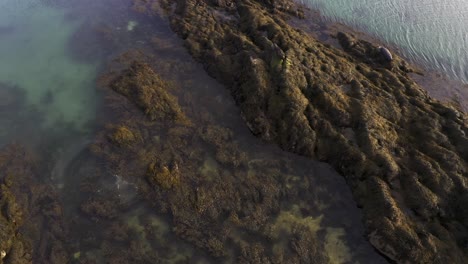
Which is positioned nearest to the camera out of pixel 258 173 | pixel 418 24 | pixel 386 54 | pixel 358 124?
pixel 258 173

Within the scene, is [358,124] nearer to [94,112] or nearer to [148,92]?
[148,92]

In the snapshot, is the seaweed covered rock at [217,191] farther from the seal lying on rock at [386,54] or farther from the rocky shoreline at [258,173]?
the seal lying on rock at [386,54]

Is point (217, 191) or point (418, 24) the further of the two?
point (418, 24)

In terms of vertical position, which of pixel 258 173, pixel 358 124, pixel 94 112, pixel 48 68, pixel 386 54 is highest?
pixel 386 54

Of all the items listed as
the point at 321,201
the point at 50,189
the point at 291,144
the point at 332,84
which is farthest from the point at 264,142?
the point at 50,189

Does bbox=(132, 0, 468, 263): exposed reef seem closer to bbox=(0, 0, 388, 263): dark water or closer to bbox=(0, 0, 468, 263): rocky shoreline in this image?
bbox=(0, 0, 468, 263): rocky shoreline

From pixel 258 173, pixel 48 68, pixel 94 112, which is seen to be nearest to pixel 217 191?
pixel 258 173

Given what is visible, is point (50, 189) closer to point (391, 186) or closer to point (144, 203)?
point (144, 203)
